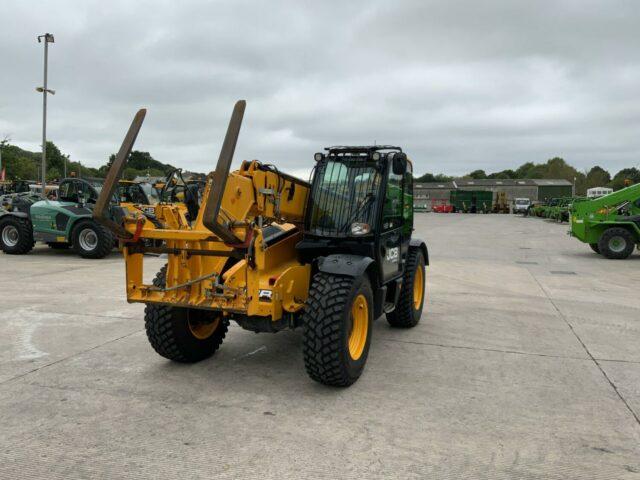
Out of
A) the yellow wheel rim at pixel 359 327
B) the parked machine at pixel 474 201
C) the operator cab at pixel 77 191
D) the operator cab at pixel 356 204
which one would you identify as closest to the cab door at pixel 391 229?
the operator cab at pixel 356 204

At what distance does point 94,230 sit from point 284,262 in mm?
10237

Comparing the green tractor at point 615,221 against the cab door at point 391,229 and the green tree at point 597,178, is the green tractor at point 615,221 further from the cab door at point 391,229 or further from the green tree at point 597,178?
the green tree at point 597,178

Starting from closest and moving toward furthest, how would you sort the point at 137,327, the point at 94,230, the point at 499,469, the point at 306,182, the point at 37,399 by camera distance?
the point at 499,469 → the point at 37,399 → the point at 306,182 → the point at 137,327 → the point at 94,230

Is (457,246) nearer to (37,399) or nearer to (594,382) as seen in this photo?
(594,382)

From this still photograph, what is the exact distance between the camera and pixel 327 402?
4262mm

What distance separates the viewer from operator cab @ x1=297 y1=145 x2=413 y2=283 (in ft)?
16.7

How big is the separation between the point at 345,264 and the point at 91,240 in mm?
11154

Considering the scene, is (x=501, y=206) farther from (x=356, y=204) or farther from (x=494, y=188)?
(x=356, y=204)

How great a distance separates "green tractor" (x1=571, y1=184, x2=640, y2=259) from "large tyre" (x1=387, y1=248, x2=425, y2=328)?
1035cm

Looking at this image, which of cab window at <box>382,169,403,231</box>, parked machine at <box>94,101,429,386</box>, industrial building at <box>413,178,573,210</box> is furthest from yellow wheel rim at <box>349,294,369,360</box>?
industrial building at <box>413,178,573,210</box>

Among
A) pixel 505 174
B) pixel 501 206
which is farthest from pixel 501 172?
pixel 501 206

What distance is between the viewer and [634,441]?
3629 millimetres

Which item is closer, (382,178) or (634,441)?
(634,441)

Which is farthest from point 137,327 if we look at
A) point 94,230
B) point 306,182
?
point 94,230
